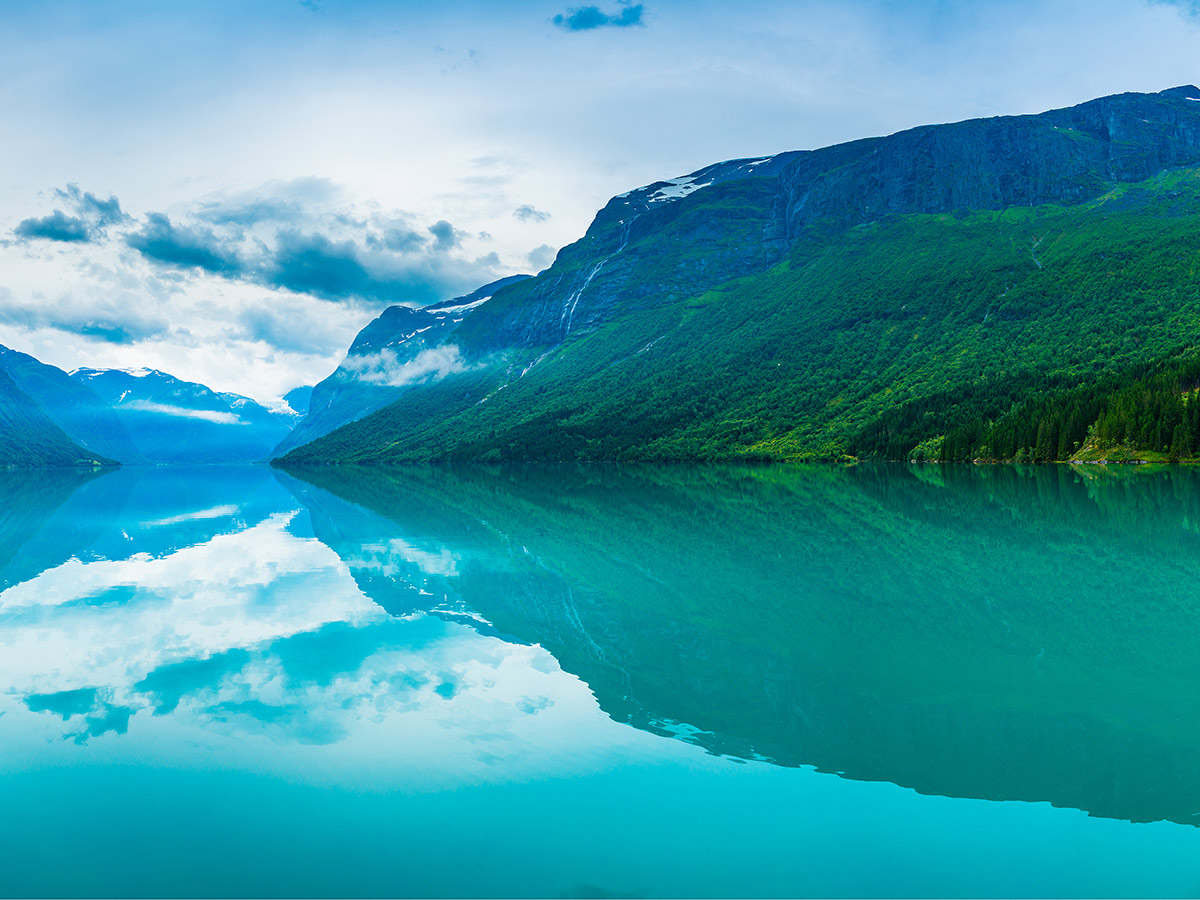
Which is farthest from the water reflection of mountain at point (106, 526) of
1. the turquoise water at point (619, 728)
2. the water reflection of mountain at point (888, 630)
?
the water reflection of mountain at point (888, 630)

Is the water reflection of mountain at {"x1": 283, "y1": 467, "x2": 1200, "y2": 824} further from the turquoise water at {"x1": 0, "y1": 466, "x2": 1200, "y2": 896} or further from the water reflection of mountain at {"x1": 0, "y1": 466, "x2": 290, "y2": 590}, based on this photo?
the water reflection of mountain at {"x1": 0, "y1": 466, "x2": 290, "y2": 590}

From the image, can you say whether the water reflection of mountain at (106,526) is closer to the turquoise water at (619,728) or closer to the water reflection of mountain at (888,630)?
the turquoise water at (619,728)

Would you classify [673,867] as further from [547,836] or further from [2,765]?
[2,765]

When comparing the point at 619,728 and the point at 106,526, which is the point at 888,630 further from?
the point at 106,526

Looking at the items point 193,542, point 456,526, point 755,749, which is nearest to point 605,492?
point 456,526

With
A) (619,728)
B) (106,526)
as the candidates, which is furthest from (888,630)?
(106,526)
